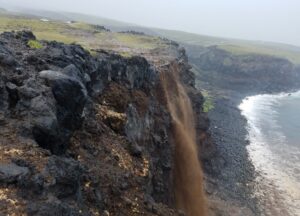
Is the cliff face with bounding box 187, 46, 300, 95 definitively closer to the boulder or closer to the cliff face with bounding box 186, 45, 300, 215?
the cliff face with bounding box 186, 45, 300, 215

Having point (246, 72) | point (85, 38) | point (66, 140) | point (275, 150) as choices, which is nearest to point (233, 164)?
point (275, 150)

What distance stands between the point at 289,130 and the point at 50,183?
85.0m

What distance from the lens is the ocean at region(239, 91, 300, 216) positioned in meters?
53.8

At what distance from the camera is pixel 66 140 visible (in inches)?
708

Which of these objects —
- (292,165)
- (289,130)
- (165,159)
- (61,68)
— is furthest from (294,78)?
(61,68)

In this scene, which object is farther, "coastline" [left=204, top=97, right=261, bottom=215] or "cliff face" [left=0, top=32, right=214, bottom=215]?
"coastline" [left=204, top=97, right=261, bottom=215]

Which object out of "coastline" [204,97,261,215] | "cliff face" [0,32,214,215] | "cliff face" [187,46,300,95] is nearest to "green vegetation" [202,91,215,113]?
"coastline" [204,97,261,215]

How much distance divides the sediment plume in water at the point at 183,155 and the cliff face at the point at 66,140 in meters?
7.99

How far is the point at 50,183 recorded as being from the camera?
44.0 feet

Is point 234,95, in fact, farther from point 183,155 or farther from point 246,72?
point 183,155

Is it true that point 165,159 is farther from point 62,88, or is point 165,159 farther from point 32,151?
point 32,151

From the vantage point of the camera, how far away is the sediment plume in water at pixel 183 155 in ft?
128

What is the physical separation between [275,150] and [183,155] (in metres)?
37.2

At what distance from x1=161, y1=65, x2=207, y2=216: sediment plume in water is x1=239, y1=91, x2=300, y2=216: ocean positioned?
11.8 m
